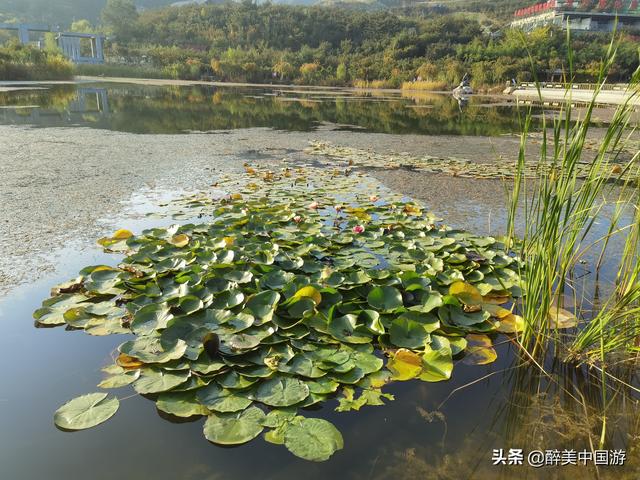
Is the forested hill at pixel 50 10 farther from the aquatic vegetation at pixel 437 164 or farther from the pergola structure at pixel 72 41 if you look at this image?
the aquatic vegetation at pixel 437 164

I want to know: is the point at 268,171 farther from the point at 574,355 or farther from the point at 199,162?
the point at 574,355

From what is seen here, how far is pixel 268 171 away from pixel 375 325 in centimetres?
266

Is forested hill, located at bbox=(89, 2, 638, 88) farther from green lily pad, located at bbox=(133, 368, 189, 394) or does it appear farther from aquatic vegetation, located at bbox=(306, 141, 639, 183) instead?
green lily pad, located at bbox=(133, 368, 189, 394)

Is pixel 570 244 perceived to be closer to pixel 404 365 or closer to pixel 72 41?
pixel 404 365

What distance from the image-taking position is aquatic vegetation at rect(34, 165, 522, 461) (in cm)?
115

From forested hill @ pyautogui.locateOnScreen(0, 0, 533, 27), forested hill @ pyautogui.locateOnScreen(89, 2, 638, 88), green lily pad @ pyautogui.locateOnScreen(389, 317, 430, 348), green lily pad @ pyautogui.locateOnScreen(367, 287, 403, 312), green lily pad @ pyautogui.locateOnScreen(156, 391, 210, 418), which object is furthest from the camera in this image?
forested hill @ pyautogui.locateOnScreen(0, 0, 533, 27)

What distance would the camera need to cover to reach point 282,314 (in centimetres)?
154

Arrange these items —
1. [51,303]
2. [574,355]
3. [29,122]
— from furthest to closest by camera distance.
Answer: [29,122] < [51,303] < [574,355]

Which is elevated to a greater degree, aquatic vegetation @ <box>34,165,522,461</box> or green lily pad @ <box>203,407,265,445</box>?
aquatic vegetation @ <box>34,165,522,461</box>

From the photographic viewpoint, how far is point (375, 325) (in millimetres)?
1488

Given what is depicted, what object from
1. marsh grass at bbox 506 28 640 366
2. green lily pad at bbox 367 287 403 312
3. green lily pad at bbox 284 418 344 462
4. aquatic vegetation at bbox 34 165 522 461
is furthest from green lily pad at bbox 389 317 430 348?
green lily pad at bbox 284 418 344 462

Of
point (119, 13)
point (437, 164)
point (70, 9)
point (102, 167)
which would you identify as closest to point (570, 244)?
point (437, 164)

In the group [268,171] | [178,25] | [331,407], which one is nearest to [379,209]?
[268,171]

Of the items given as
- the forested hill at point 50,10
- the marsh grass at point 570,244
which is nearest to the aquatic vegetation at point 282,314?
the marsh grass at point 570,244
